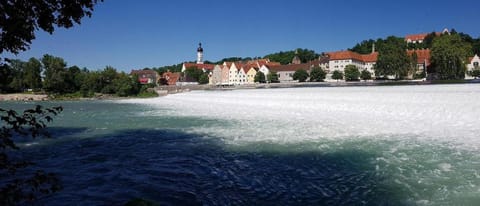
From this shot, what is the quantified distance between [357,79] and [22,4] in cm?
10792

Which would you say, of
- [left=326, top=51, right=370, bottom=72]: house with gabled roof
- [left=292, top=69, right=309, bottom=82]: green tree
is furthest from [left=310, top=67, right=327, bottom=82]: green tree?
[left=326, top=51, right=370, bottom=72]: house with gabled roof

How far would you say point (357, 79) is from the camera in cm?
10638

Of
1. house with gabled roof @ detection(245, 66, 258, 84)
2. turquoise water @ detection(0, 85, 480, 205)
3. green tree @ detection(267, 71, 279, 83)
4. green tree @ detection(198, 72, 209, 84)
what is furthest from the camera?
green tree @ detection(198, 72, 209, 84)

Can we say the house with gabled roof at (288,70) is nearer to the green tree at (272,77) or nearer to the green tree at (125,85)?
the green tree at (272,77)

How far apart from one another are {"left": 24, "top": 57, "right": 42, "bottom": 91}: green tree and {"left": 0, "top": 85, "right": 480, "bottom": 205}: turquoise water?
79.7m

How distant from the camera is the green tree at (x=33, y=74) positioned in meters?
90.9

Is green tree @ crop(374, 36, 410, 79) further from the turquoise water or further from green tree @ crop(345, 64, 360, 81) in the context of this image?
the turquoise water

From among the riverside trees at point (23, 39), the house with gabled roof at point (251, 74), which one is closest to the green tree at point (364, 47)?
the house with gabled roof at point (251, 74)

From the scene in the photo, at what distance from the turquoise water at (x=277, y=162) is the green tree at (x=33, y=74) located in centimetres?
7972

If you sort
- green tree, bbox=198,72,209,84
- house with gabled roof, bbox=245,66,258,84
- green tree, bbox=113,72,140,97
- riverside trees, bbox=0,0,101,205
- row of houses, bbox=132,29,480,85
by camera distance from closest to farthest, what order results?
riverside trees, bbox=0,0,101,205, green tree, bbox=113,72,140,97, row of houses, bbox=132,29,480,85, house with gabled roof, bbox=245,66,258,84, green tree, bbox=198,72,209,84

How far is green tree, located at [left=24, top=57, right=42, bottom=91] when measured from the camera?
90.9 metres

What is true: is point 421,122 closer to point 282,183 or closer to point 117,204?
point 282,183

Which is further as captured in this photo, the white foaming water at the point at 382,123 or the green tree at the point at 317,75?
the green tree at the point at 317,75

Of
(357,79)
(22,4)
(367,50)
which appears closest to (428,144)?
(22,4)
